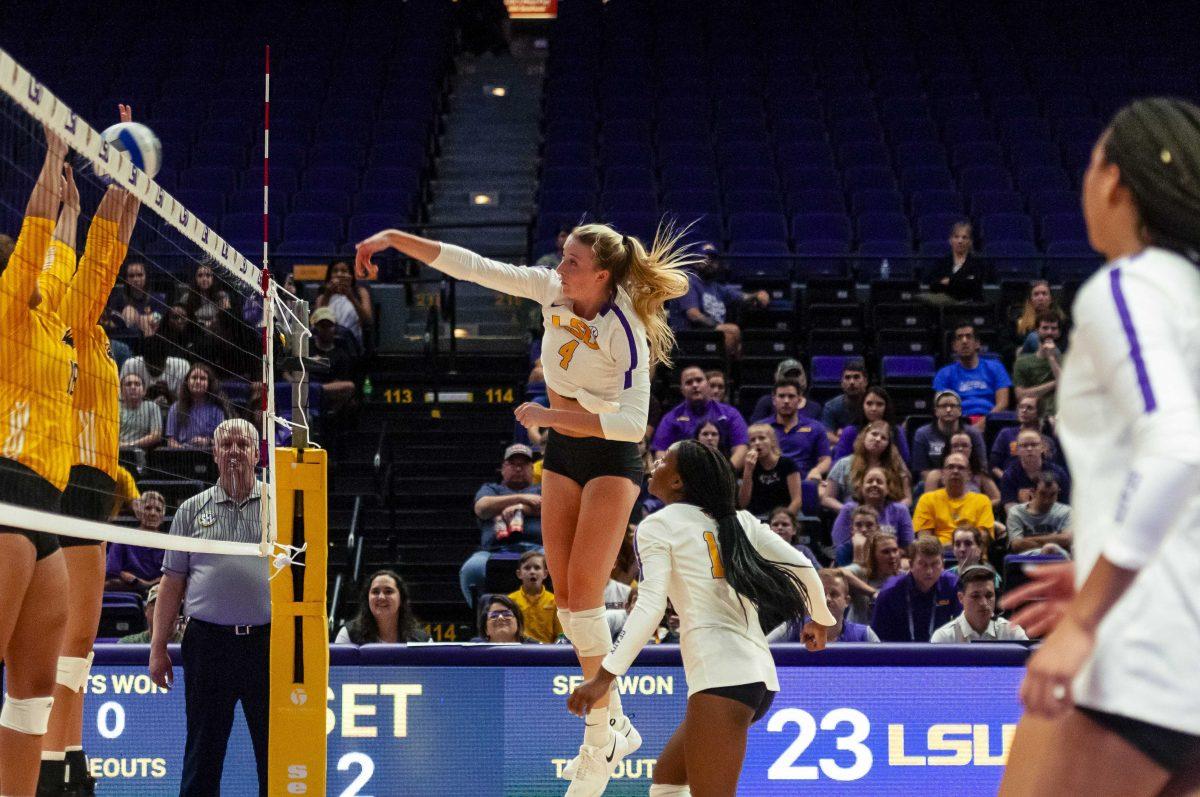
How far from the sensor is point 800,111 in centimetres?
1672

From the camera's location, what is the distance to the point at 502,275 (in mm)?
5785

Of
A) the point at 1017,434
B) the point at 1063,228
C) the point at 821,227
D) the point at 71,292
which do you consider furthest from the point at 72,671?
the point at 1063,228

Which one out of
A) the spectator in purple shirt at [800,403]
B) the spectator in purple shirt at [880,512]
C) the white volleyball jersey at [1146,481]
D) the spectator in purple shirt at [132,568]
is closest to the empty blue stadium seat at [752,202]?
the spectator in purple shirt at [800,403]

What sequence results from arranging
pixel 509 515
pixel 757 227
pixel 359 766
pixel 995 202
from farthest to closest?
pixel 995 202 → pixel 757 227 → pixel 509 515 → pixel 359 766

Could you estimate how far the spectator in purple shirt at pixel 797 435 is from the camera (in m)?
10.7

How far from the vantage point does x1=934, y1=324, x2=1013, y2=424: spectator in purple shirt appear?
38.0 feet

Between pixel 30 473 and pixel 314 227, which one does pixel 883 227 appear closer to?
pixel 314 227

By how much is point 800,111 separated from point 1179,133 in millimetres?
14727

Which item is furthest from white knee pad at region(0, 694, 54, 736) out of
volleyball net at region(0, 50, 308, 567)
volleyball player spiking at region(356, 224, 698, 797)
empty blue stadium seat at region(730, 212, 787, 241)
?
empty blue stadium seat at region(730, 212, 787, 241)

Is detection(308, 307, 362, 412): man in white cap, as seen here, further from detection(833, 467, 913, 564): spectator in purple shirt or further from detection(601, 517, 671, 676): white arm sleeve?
detection(601, 517, 671, 676): white arm sleeve

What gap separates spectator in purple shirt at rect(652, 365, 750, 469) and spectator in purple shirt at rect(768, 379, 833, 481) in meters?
0.51

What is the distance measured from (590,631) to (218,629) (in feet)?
5.38

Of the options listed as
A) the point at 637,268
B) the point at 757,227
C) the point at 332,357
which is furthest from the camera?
the point at 757,227

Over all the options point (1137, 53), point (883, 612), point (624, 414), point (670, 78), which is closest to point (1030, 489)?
point (883, 612)
